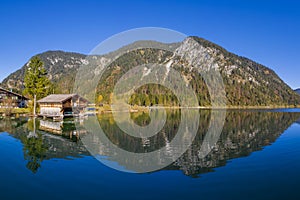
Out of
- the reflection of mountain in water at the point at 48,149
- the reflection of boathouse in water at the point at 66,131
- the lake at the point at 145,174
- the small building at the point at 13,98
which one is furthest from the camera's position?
the small building at the point at 13,98

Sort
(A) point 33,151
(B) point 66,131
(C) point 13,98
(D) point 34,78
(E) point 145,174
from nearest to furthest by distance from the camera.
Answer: (E) point 145,174 < (A) point 33,151 < (B) point 66,131 < (D) point 34,78 < (C) point 13,98

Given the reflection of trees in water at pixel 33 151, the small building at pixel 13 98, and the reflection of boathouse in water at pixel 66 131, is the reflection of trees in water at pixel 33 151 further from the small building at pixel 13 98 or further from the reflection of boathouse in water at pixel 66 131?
the small building at pixel 13 98

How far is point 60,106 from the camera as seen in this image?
201 ft

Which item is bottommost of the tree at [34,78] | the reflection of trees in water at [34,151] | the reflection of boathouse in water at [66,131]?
the reflection of trees in water at [34,151]

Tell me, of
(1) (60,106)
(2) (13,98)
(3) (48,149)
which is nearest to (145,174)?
(3) (48,149)

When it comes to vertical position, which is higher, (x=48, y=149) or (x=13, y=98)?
(x=13, y=98)

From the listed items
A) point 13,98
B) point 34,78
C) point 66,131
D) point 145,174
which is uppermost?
point 34,78

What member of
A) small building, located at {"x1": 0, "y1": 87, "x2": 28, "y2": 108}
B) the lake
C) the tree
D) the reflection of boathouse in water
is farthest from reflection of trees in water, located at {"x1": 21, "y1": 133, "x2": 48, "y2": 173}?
small building, located at {"x1": 0, "y1": 87, "x2": 28, "y2": 108}

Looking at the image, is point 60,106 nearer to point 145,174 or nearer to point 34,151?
point 34,151

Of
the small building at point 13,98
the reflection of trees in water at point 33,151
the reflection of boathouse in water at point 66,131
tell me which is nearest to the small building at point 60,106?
the reflection of boathouse in water at point 66,131

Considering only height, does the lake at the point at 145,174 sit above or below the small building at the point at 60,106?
below

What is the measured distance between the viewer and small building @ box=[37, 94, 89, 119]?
60.5 metres

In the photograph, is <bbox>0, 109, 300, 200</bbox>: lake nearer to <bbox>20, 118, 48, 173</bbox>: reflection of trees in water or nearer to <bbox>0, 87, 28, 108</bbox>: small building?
<bbox>20, 118, 48, 173</bbox>: reflection of trees in water

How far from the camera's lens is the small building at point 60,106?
2380 inches
